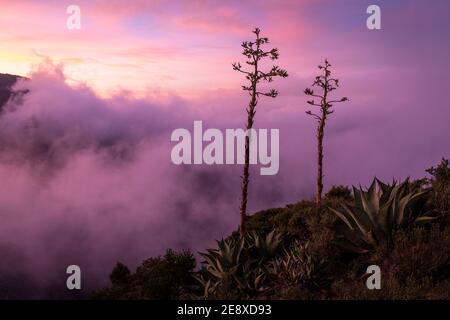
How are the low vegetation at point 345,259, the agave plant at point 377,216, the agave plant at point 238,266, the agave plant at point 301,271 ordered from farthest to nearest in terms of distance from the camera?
the agave plant at point 377,216, the agave plant at point 238,266, the agave plant at point 301,271, the low vegetation at point 345,259

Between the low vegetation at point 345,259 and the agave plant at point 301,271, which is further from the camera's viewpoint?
the agave plant at point 301,271

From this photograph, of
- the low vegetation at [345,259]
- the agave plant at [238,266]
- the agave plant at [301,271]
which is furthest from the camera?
the agave plant at [238,266]

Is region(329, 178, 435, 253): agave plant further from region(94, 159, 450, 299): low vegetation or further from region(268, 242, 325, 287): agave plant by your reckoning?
region(268, 242, 325, 287): agave plant

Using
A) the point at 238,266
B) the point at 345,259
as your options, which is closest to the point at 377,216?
the point at 345,259

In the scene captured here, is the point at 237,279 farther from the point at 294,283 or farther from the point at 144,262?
the point at 144,262

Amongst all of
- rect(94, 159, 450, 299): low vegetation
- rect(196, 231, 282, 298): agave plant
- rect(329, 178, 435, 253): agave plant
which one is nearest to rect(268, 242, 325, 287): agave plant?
rect(94, 159, 450, 299): low vegetation

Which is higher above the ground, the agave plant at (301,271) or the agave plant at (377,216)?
the agave plant at (377,216)

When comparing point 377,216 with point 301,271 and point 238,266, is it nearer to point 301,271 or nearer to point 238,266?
point 301,271

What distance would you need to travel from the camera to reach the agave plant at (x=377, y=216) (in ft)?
40.7

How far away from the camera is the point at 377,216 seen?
12.5 meters

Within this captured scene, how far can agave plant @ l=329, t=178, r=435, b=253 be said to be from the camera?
488 inches

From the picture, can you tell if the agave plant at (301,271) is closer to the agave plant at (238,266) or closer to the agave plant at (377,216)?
the agave plant at (238,266)

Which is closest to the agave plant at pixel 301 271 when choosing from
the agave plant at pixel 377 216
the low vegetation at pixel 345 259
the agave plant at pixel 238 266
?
the low vegetation at pixel 345 259
